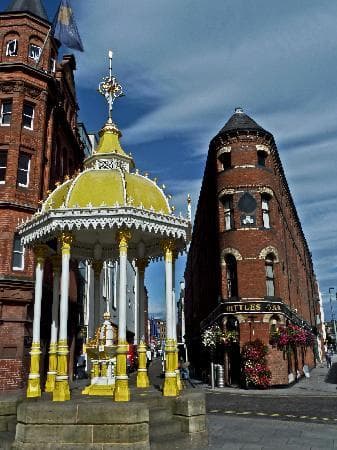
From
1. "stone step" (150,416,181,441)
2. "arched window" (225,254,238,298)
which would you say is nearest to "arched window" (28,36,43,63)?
"arched window" (225,254,238,298)

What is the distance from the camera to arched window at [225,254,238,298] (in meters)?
29.1

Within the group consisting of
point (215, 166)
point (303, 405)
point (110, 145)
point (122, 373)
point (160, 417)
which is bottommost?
point (303, 405)

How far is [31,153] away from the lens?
976 inches

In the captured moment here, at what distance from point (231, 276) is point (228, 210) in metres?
4.67

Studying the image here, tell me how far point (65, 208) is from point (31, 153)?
48.8 ft

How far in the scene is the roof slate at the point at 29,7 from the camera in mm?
27203

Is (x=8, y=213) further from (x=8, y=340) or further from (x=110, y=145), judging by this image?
(x=110, y=145)

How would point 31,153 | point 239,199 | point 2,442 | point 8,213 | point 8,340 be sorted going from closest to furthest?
point 2,442 → point 8,340 → point 8,213 → point 31,153 → point 239,199

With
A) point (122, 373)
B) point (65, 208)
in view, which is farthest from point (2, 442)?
point (65, 208)

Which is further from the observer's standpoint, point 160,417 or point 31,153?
point 31,153

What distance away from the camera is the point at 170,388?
415 inches

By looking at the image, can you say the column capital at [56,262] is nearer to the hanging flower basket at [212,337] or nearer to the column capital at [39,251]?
the column capital at [39,251]

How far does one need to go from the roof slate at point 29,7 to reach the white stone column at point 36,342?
66.8 ft

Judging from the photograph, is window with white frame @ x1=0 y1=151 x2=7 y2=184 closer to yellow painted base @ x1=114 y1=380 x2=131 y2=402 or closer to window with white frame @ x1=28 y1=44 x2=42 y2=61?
window with white frame @ x1=28 y1=44 x2=42 y2=61
